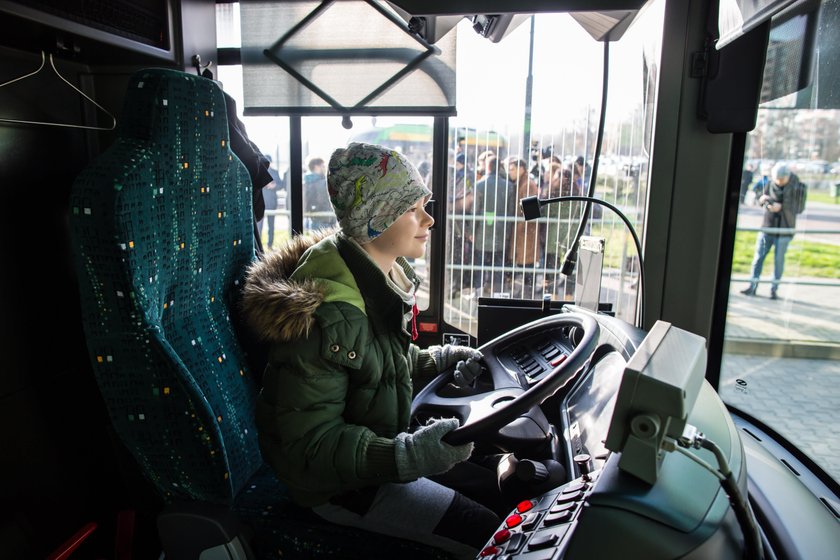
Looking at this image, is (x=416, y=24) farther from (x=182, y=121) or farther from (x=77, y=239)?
(x=77, y=239)

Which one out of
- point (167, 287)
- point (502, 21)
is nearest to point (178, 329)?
point (167, 287)

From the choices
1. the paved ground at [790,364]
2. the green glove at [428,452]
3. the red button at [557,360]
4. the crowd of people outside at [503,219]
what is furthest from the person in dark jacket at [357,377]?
the crowd of people outside at [503,219]

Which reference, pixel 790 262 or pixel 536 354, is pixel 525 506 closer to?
pixel 536 354

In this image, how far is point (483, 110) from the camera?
7.38 ft

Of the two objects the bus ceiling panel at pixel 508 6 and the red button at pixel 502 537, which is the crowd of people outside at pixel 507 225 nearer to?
the bus ceiling panel at pixel 508 6

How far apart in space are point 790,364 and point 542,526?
0.95 metres

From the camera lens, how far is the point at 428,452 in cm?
109

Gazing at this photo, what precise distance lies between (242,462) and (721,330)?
4.49ft

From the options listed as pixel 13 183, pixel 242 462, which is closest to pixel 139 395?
pixel 242 462

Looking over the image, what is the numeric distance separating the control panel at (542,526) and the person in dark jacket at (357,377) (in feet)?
0.58

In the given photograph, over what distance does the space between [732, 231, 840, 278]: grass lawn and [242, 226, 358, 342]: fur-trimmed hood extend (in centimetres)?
103

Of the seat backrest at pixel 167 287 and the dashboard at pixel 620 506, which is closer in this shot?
the dashboard at pixel 620 506

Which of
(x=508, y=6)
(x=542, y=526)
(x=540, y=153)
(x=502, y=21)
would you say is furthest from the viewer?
(x=540, y=153)

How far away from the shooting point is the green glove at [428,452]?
1077 millimetres
